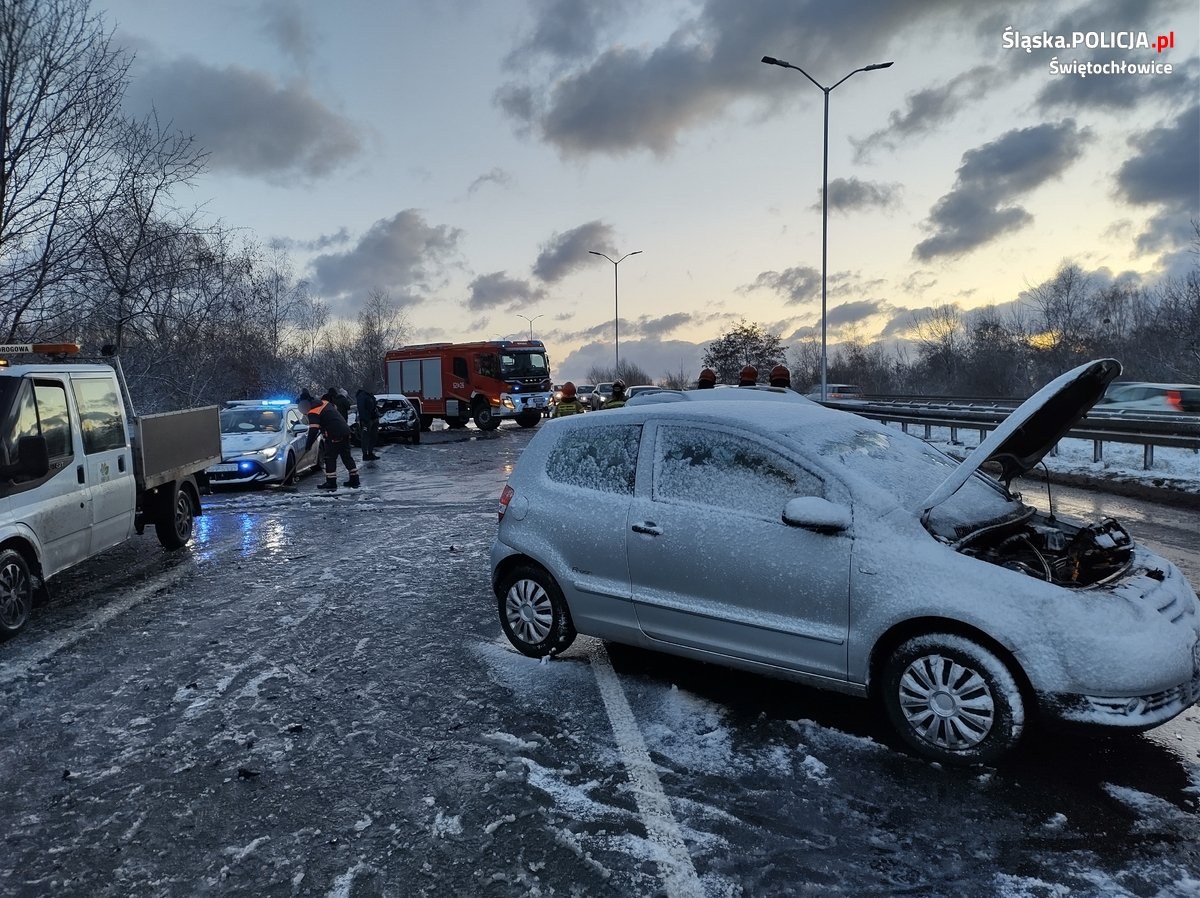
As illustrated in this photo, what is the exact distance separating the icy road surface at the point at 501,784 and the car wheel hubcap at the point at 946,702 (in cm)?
16

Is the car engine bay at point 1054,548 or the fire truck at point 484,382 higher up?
the fire truck at point 484,382

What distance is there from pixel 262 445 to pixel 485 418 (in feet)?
52.1

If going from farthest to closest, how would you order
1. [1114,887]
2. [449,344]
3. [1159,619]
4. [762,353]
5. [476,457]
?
[762,353]
[449,344]
[476,457]
[1159,619]
[1114,887]

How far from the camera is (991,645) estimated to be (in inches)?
132

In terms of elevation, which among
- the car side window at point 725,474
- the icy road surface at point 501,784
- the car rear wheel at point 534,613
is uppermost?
the car side window at point 725,474

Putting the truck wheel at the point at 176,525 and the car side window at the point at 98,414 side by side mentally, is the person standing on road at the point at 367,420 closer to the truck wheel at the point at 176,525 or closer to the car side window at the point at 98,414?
the truck wheel at the point at 176,525

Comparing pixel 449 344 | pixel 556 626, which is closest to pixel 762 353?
pixel 449 344

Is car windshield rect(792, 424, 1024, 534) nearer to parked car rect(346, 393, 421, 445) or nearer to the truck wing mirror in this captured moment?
the truck wing mirror

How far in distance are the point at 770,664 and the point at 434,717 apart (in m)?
1.75

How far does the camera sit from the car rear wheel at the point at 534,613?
4.89m

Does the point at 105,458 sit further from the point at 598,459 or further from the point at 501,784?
the point at 501,784

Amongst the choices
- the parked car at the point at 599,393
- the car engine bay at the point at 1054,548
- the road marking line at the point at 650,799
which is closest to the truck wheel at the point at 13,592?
the road marking line at the point at 650,799

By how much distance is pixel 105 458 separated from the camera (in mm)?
6941

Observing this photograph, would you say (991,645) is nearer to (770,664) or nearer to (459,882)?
(770,664)
